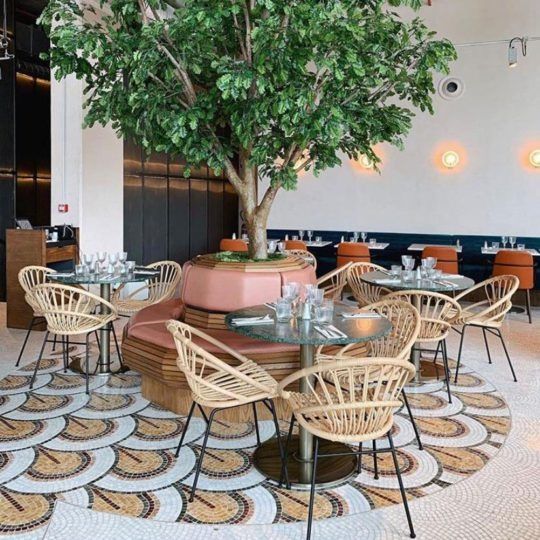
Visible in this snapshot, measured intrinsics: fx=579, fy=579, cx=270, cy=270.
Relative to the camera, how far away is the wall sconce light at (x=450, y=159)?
31.8ft

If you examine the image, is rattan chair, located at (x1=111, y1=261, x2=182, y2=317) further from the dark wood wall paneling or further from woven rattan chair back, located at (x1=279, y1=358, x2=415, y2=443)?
woven rattan chair back, located at (x1=279, y1=358, x2=415, y2=443)

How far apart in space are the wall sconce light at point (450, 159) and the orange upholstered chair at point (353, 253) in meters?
A: 2.36

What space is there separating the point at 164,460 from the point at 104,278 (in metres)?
2.12

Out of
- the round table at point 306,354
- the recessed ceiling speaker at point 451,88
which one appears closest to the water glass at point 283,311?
the round table at point 306,354

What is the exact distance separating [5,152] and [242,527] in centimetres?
790

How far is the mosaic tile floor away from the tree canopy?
6.35 ft

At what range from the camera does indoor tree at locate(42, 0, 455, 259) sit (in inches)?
139

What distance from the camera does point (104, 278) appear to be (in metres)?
5.06

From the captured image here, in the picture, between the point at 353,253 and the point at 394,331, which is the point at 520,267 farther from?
the point at 394,331

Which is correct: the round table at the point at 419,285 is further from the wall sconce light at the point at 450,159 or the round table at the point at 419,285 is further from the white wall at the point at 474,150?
the wall sconce light at the point at 450,159

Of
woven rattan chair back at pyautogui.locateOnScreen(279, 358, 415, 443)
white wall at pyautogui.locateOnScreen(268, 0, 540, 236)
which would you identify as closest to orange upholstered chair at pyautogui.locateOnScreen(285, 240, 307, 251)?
white wall at pyautogui.locateOnScreen(268, 0, 540, 236)

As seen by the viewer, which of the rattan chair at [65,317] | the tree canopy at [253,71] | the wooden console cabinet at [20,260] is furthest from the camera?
the wooden console cabinet at [20,260]

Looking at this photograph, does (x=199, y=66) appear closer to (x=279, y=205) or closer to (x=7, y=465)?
(x=7, y=465)

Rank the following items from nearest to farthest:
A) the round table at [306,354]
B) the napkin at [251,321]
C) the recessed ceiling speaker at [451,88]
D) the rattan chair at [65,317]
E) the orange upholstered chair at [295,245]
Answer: the round table at [306,354]
the napkin at [251,321]
the rattan chair at [65,317]
the orange upholstered chair at [295,245]
the recessed ceiling speaker at [451,88]
